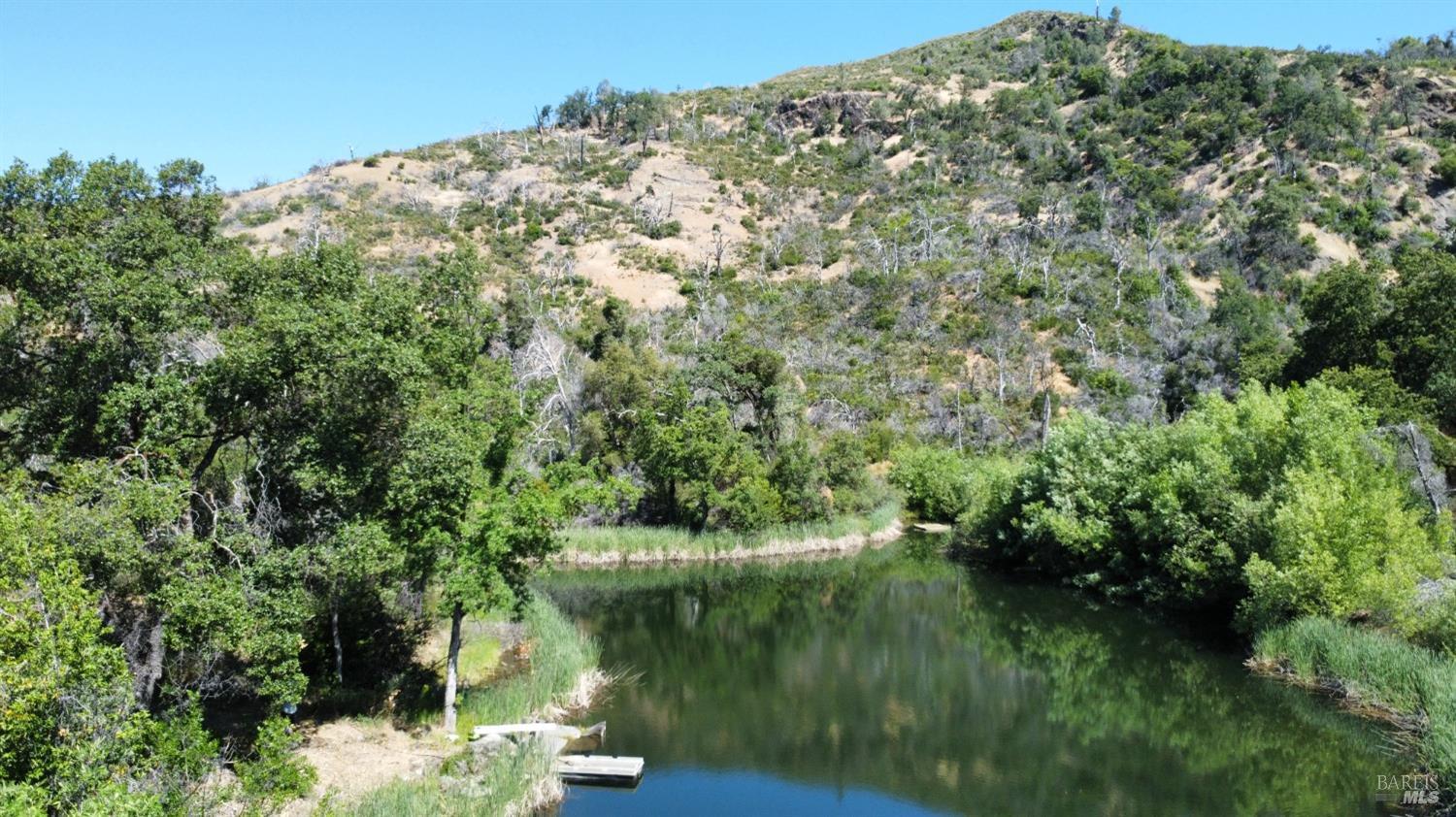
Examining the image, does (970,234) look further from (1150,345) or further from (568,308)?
(568,308)

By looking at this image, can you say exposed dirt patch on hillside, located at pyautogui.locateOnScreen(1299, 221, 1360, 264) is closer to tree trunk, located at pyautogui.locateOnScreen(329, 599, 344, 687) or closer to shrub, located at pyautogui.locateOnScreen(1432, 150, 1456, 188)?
shrub, located at pyautogui.locateOnScreen(1432, 150, 1456, 188)

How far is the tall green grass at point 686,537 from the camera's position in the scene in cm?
4156

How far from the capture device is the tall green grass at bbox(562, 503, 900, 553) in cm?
4156

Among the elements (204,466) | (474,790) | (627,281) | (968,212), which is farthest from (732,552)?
(968,212)

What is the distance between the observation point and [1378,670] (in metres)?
21.2

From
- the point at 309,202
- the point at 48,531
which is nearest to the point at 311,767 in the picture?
the point at 48,531

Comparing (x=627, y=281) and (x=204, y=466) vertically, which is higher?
(x=627, y=281)

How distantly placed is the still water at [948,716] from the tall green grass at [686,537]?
522 centimetres

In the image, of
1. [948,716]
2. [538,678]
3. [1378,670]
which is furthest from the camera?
[948,716]

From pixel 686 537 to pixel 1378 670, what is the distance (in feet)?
91.5

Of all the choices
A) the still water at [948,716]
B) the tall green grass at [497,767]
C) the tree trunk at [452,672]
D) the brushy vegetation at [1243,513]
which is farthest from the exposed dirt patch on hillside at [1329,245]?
the tree trunk at [452,672]

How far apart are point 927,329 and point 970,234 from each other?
1837 centimetres

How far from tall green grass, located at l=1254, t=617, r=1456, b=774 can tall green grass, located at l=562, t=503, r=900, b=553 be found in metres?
23.2

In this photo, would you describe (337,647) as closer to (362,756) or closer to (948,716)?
(362,756)
